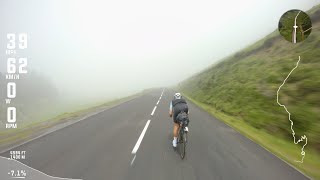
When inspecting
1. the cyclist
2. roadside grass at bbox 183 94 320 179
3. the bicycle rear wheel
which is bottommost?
roadside grass at bbox 183 94 320 179

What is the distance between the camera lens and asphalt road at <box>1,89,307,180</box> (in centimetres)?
600

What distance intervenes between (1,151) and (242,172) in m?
7.37

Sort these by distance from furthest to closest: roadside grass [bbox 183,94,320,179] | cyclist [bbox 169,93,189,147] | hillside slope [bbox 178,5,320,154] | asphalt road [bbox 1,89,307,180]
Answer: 1. hillside slope [bbox 178,5,320,154]
2. cyclist [bbox 169,93,189,147]
3. roadside grass [bbox 183,94,320,179]
4. asphalt road [bbox 1,89,307,180]

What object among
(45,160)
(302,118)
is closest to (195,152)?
(45,160)

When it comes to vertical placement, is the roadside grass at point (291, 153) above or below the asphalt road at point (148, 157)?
below

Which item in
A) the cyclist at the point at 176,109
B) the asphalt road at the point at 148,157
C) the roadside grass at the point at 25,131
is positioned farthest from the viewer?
the roadside grass at the point at 25,131

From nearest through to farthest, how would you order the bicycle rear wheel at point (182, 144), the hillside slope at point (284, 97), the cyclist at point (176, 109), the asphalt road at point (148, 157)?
the asphalt road at point (148, 157), the bicycle rear wheel at point (182, 144), the cyclist at point (176, 109), the hillside slope at point (284, 97)

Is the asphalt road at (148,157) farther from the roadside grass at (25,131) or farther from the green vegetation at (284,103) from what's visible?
the green vegetation at (284,103)

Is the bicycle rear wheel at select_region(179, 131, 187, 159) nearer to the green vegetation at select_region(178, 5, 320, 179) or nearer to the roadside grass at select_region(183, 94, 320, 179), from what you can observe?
the roadside grass at select_region(183, 94, 320, 179)

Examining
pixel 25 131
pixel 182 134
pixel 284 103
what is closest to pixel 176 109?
pixel 182 134

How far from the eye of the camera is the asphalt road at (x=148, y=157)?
6.00 m

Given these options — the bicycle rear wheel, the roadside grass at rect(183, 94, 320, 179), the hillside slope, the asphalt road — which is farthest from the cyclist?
the hillside slope

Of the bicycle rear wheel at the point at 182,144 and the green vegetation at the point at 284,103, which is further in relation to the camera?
the green vegetation at the point at 284,103

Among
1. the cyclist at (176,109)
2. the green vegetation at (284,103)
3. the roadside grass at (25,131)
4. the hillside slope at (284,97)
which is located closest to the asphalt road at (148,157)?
the cyclist at (176,109)
